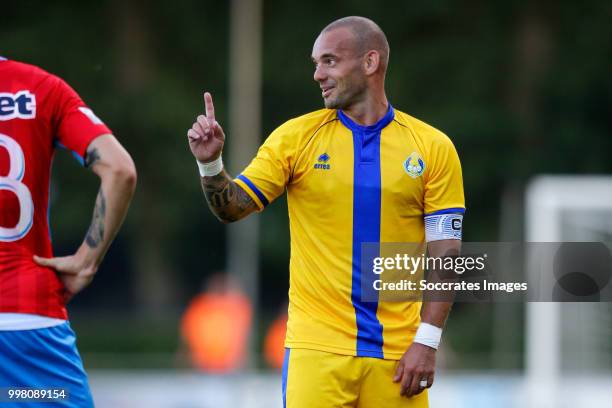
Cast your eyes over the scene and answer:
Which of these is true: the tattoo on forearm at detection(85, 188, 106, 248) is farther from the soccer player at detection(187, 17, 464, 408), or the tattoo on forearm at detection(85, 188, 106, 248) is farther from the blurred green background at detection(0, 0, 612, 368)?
the blurred green background at detection(0, 0, 612, 368)

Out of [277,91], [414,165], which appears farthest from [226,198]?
[277,91]

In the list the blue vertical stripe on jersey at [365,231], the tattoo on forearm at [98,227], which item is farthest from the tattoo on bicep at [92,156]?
the blue vertical stripe on jersey at [365,231]

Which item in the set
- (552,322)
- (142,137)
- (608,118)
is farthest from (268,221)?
(552,322)

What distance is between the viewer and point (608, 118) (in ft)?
93.6

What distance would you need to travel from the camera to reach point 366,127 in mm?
5051

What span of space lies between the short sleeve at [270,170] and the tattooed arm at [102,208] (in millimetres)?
537

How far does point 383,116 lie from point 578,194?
5785 mm

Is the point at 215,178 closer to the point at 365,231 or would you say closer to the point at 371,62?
the point at 365,231

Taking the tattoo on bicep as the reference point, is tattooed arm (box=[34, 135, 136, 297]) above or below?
below

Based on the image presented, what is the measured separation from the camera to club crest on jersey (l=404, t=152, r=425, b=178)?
4.95 metres

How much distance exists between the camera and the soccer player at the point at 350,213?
4.84 metres

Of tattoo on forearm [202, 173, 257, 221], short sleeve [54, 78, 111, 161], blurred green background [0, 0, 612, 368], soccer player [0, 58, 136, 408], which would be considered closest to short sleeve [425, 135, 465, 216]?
tattoo on forearm [202, 173, 257, 221]

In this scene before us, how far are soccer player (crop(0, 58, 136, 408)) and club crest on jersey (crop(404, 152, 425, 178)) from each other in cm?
112

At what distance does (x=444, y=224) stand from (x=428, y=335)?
17.6 inches
